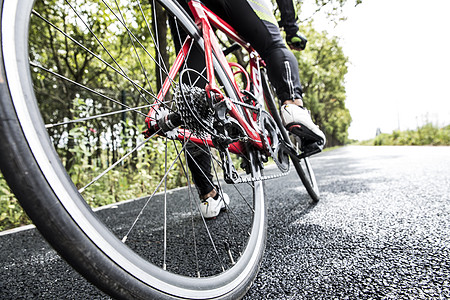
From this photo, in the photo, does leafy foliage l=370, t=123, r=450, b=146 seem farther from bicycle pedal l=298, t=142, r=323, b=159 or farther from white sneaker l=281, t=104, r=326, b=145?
white sneaker l=281, t=104, r=326, b=145

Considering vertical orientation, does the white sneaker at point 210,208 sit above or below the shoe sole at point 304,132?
below

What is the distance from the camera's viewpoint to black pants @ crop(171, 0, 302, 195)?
55.1 inches

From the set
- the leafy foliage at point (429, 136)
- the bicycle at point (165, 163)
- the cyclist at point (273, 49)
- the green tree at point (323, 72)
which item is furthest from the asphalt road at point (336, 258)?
the leafy foliage at point (429, 136)

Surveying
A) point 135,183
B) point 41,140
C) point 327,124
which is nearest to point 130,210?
point 135,183

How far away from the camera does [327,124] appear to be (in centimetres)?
3484

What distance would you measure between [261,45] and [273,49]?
0.07 metres

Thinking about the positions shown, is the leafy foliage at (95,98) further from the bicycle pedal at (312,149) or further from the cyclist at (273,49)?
the bicycle pedal at (312,149)

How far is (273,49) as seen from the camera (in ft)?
4.86

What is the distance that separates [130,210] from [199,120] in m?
1.79

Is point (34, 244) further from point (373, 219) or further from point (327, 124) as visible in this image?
point (327, 124)

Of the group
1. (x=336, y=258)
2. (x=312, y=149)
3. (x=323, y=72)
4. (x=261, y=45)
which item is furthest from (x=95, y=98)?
(x=323, y=72)

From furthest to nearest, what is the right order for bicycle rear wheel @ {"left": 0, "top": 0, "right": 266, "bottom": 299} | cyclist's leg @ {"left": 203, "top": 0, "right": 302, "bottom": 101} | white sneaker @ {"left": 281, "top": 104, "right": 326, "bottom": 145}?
white sneaker @ {"left": 281, "top": 104, "right": 326, "bottom": 145}, cyclist's leg @ {"left": 203, "top": 0, "right": 302, "bottom": 101}, bicycle rear wheel @ {"left": 0, "top": 0, "right": 266, "bottom": 299}

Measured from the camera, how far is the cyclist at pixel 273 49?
1.40 meters

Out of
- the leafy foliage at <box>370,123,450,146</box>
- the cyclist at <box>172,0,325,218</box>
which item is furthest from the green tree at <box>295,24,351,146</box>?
the cyclist at <box>172,0,325,218</box>
